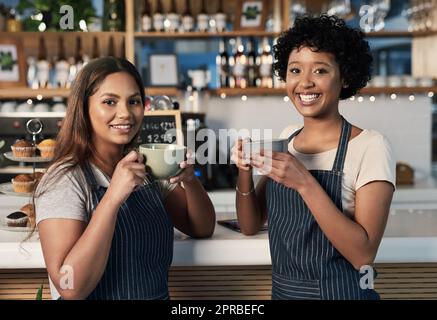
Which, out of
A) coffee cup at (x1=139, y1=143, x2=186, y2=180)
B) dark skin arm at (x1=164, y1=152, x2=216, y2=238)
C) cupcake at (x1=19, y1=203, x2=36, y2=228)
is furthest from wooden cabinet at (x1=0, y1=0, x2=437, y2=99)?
coffee cup at (x1=139, y1=143, x2=186, y2=180)

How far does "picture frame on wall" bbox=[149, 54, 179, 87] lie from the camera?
355cm

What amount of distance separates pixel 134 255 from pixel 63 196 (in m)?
0.19

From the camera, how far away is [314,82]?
127 centimetres

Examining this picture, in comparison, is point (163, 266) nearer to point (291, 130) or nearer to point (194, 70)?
point (291, 130)

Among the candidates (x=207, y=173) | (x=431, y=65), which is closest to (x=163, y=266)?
(x=207, y=173)

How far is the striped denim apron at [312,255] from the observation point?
49.7 inches

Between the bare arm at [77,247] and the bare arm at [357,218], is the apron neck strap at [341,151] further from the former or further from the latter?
the bare arm at [77,247]

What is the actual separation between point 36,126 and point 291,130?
0.73 meters

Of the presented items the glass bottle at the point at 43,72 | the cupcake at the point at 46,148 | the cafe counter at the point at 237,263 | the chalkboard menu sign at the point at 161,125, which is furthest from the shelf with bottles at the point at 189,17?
the cafe counter at the point at 237,263

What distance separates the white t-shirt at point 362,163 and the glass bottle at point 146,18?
237cm

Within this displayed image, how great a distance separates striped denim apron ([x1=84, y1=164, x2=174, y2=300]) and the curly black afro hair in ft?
1.55

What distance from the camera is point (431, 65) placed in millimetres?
3666

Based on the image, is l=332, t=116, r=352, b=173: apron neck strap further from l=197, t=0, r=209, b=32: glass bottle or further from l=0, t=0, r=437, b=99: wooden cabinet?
l=197, t=0, r=209, b=32: glass bottle

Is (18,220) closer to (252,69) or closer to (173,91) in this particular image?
(173,91)
